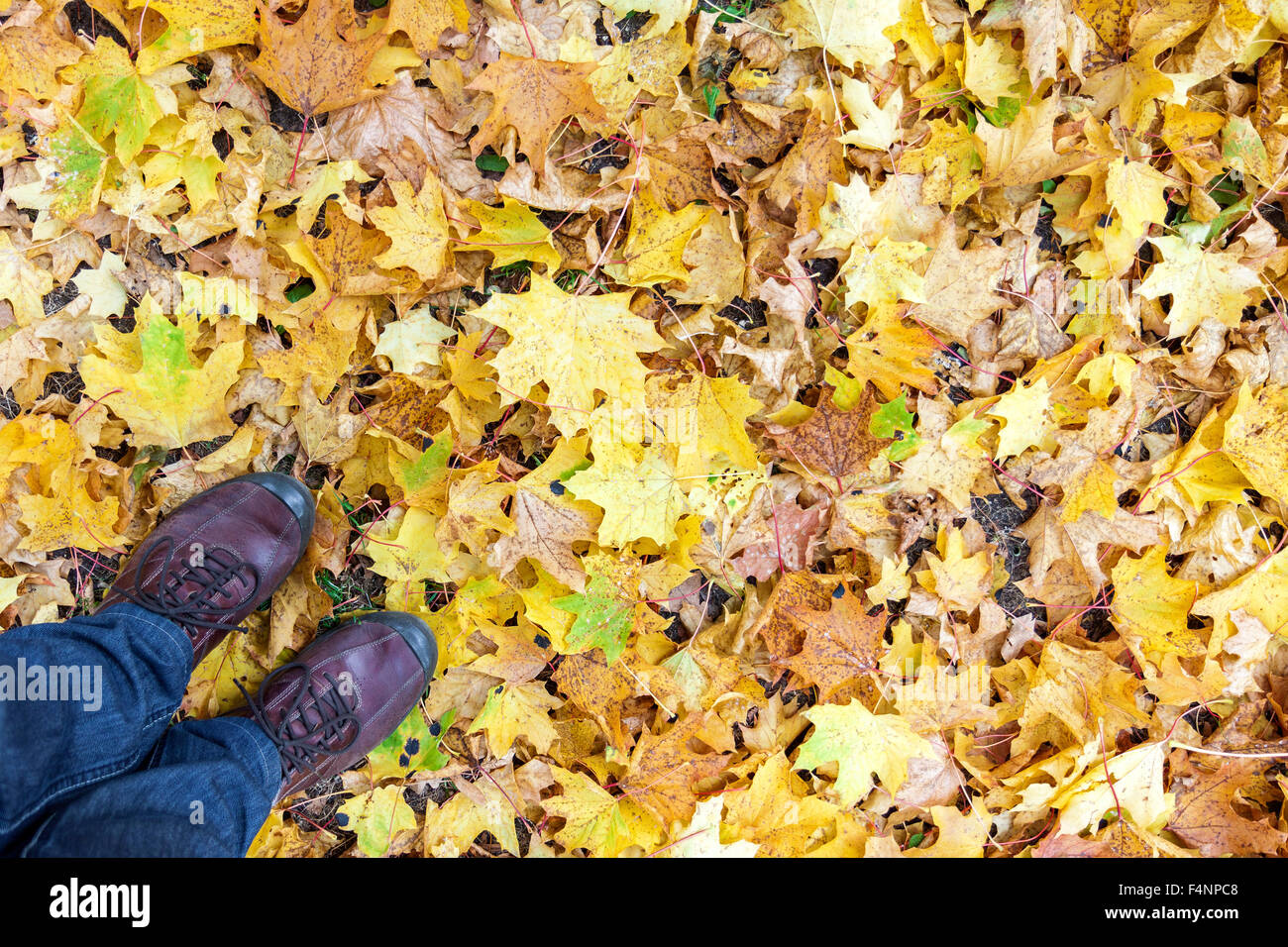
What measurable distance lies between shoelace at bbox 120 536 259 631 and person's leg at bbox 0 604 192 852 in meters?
0.04

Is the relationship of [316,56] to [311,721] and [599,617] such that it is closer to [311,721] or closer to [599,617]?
[599,617]

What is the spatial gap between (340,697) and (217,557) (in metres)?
0.39

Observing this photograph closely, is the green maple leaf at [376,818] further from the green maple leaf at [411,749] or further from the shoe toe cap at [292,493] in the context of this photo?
the shoe toe cap at [292,493]

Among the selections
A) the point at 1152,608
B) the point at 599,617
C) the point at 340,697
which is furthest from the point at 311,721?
the point at 1152,608

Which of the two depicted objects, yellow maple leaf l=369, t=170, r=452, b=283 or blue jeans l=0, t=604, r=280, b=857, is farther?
yellow maple leaf l=369, t=170, r=452, b=283

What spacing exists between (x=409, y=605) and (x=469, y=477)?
1.25 ft


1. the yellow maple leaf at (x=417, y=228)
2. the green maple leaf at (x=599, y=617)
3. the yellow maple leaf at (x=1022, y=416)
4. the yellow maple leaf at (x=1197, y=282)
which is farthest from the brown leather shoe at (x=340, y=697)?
the yellow maple leaf at (x=1197, y=282)

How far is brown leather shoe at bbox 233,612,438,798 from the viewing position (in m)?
1.48

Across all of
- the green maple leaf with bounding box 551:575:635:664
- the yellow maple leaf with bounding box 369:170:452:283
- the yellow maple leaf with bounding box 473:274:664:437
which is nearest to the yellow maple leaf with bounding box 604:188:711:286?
the yellow maple leaf with bounding box 473:274:664:437

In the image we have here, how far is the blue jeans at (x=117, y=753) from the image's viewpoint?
1.06 metres

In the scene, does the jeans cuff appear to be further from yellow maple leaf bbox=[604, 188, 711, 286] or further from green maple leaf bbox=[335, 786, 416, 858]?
yellow maple leaf bbox=[604, 188, 711, 286]

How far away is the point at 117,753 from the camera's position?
122 cm
